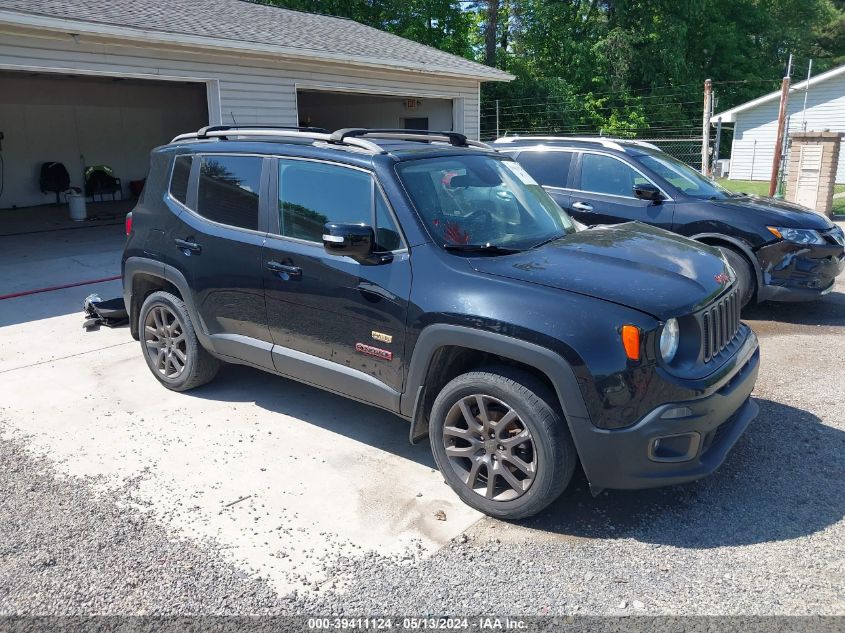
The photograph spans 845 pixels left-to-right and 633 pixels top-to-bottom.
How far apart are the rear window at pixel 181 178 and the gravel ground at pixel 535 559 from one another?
6.79 ft

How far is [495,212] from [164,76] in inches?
295

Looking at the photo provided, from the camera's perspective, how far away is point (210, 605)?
2977mm

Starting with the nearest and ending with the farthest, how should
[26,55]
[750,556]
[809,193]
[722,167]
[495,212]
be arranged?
1. [750,556]
2. [495,212]
3. [26,55]
4. [809,193]
5. [722,167]

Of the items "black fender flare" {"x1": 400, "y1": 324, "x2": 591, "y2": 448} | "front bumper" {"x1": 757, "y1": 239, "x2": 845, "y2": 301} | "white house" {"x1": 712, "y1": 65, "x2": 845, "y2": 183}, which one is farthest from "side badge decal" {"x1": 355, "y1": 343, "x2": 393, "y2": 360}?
"white house" {"x1": 712, "y1": 65, "x2": 845, "y2": 183}

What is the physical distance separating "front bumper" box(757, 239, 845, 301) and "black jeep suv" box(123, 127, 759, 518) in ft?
9.68

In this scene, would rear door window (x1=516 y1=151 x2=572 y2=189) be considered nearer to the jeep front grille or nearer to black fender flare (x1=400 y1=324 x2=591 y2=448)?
the jeep front grille

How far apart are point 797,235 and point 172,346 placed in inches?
231

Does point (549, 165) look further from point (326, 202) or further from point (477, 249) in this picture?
point (477, 249)

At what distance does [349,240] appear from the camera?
3.75 m

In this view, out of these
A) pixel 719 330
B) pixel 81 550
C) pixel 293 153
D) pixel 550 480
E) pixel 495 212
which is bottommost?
pixel 81 550

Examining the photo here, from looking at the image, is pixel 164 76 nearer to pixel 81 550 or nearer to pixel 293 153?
pixel 293 153

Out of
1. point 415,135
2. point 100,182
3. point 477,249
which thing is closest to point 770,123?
point 100,182

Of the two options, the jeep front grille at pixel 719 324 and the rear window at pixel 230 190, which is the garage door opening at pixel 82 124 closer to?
the rear window at pixel 230 190

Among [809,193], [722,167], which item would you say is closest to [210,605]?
[809,193]
